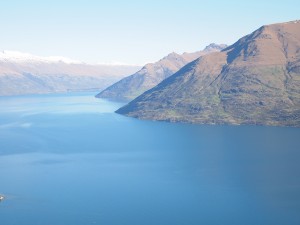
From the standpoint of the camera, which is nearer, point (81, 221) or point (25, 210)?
point (81, 221)

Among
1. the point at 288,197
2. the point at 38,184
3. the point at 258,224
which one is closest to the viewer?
the point at 258,224

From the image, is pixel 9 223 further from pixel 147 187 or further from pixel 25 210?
pixel 147 187

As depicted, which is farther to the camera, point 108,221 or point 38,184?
point 38,184

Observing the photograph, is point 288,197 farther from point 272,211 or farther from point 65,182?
point 65,182

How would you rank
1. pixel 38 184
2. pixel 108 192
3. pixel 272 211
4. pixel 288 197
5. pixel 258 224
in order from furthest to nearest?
pixel 38 184
pixel 108 192
pixel 288 197
pixel 272 211
pixel 258 224

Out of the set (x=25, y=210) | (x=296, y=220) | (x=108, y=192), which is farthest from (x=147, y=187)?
(x=296, y=220)

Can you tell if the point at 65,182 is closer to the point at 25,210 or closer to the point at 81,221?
the point at 25,210

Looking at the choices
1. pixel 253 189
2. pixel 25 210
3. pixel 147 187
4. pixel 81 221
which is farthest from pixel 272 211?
Answer: pixel 25 210

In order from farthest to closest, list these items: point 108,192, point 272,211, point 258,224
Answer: point 108,192 → point 272,211 → point 258,224

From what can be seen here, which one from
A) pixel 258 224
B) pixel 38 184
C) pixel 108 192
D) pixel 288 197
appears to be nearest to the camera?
pixel 258 224
